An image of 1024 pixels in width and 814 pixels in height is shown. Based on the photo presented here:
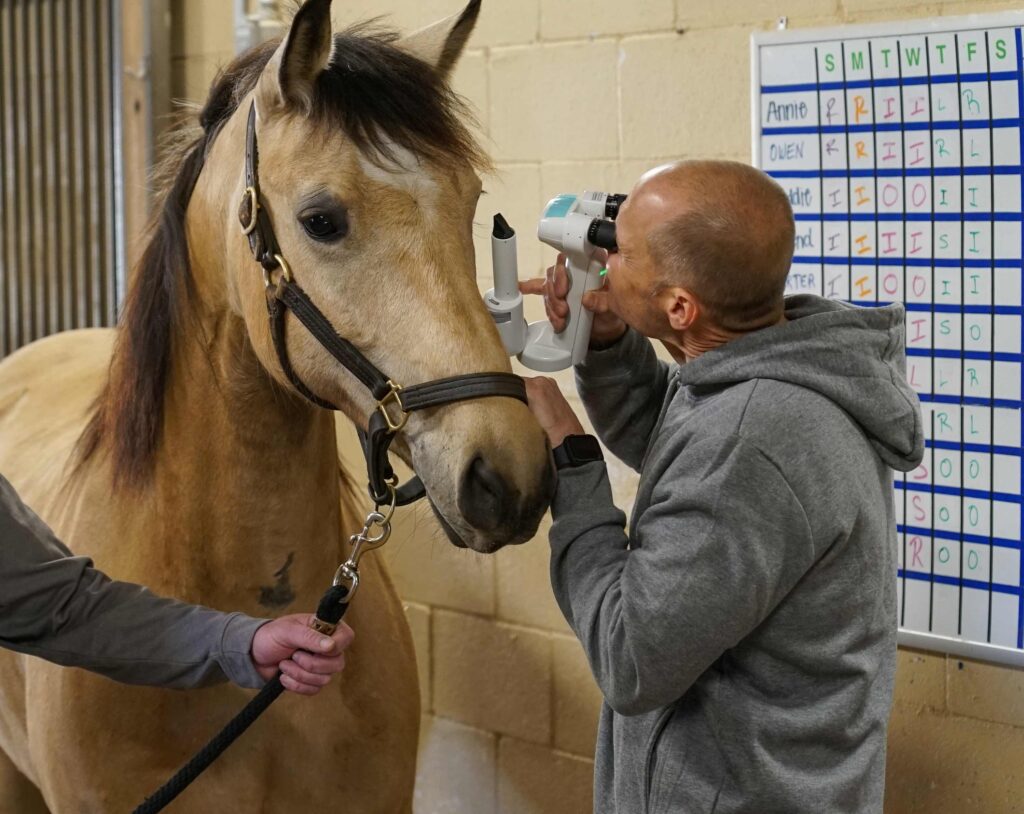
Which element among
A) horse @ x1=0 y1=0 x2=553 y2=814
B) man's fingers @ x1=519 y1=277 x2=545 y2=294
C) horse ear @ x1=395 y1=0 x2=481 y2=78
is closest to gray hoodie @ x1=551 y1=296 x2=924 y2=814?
horse @ x1=0 y1=0 x2=553 y2=814

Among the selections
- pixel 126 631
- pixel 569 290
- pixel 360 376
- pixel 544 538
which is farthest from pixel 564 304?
pixel 544 538

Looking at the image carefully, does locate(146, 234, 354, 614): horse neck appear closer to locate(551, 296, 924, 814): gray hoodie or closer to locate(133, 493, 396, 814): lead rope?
locate(133, 493, 396, 814): lead rope

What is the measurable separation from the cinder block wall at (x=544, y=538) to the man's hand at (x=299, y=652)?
1.36ft

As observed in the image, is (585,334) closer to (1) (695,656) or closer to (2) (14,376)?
(1) (695,656)

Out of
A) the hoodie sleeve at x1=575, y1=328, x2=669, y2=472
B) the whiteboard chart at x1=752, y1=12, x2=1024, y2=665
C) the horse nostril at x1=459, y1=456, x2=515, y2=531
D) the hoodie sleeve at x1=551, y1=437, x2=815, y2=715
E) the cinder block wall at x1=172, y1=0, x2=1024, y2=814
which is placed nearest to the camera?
the hoodie sleeve at x1=551, y1=437, x2=815, y2=715

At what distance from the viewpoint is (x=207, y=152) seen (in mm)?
1339

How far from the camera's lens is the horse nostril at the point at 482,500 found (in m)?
1.02

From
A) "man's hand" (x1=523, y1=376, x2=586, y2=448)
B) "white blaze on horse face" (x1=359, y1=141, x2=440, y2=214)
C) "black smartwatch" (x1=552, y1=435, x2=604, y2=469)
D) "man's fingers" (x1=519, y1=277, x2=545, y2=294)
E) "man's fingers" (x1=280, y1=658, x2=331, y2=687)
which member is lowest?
"man's fingers" (x1=280, y1=658, x2=331, y2=687)

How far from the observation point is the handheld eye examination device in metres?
1.13

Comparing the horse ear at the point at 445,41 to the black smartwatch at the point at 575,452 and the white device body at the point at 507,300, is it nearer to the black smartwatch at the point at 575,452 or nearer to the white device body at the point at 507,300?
the white device body at the point at 507,300

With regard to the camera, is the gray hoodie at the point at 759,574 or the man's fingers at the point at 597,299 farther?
the man's fingers at the point at 597,299

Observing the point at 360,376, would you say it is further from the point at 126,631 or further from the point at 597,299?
the point at 126,631

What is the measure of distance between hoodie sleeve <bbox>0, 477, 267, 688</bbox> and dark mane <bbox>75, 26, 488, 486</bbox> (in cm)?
21

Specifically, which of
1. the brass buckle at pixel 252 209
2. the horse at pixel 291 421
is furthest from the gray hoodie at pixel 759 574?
the brass buckle at pixel 252 209
